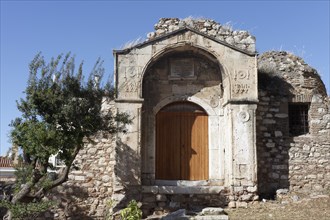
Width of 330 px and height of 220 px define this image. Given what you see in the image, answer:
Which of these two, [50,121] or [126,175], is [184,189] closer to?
[126,175]

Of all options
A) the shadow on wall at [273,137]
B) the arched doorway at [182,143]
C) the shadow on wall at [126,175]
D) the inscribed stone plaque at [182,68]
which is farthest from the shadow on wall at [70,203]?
the shadow on wall at [273,137]

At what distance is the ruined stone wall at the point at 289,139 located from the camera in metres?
12.0

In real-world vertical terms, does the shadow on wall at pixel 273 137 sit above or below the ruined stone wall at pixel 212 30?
below

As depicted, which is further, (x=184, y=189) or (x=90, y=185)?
(x=90, y=185)

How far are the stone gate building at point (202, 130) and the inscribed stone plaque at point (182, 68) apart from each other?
0.09 feet

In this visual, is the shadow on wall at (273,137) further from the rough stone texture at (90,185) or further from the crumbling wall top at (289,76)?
the rough stone texture at (90,185)

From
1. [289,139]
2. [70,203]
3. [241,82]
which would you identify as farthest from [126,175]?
[289,139]

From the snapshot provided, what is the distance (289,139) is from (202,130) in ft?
7.96

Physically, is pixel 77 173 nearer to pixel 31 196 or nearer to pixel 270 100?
pixel 31 196

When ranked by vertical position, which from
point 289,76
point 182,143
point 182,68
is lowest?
point 182,143

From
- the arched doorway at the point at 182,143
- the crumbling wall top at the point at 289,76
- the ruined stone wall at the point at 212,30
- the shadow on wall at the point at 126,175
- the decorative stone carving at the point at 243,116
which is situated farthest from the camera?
the crumbling wall top at the point at 289,76

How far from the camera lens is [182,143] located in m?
12.0

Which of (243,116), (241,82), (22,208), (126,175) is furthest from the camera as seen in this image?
(241,82)

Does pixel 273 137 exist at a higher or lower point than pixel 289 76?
lower
